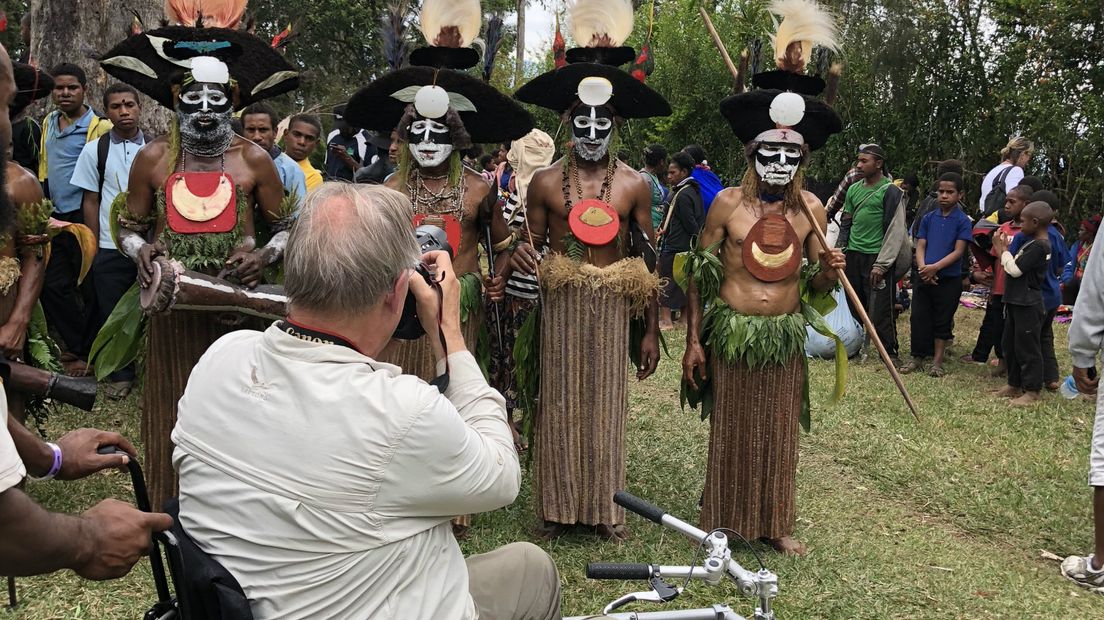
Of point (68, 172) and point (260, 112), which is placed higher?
point (260, 112)

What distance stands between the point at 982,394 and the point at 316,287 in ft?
24.9

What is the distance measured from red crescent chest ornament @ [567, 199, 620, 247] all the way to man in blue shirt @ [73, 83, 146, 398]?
141 inches

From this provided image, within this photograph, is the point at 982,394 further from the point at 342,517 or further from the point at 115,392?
the point at 342,517

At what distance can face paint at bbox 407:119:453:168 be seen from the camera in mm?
4512

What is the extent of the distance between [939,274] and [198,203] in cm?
726

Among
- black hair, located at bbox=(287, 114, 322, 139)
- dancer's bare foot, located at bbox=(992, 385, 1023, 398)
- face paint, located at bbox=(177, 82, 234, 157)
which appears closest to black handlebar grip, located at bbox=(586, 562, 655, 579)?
face paint, located at bbox=(177, 82, 234, 157)

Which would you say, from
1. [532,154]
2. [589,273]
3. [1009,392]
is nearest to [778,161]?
[589,273]

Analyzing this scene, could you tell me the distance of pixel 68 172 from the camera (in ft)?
22.8

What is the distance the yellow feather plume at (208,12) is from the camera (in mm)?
4367

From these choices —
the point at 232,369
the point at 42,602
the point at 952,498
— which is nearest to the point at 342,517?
the point at 232,369

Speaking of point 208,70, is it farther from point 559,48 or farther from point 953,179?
point 953,179

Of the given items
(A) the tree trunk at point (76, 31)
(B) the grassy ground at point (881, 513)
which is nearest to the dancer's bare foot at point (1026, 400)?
(B) the grassy ground at point (881, 513)

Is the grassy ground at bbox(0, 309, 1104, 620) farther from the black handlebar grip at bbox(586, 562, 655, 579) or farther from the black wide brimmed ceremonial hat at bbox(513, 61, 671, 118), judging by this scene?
the black wide brimmed ceremonial hat at bbox(513, 61, 671, 118)

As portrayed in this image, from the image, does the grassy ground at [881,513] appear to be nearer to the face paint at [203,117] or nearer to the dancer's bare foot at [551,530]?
the dancer's bare foot at [551,530]
